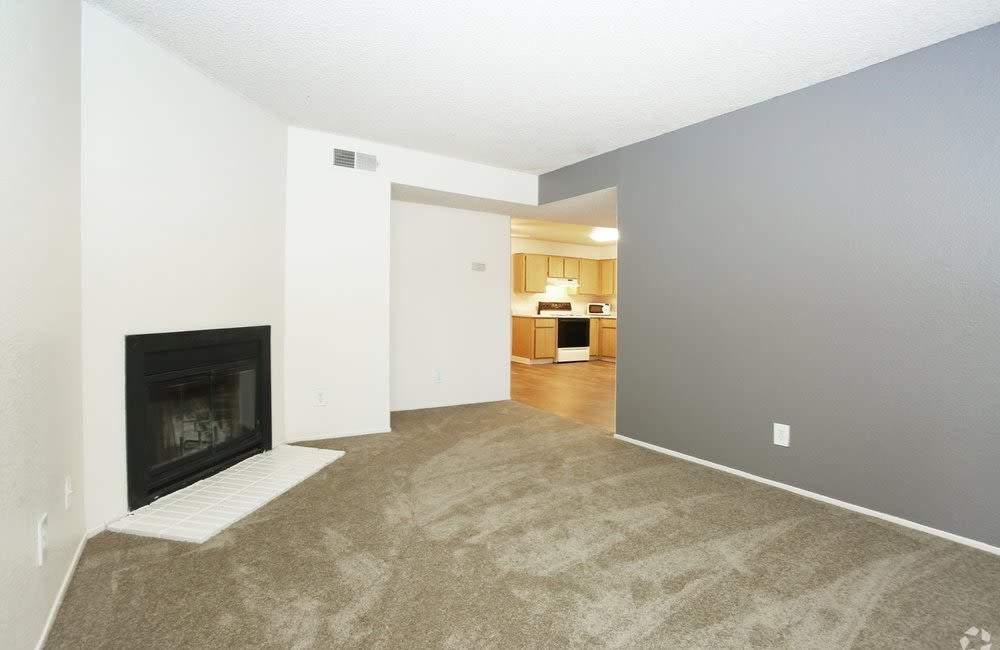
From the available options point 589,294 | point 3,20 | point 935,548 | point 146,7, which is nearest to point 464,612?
point 935,548

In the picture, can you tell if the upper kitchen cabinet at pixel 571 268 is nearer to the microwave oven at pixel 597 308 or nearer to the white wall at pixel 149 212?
the microwave oven at pixel 597 308

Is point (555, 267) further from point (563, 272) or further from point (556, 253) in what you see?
point (556, 253)

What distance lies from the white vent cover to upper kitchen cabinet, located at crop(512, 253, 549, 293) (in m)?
4.96

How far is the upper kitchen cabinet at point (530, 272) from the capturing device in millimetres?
8547

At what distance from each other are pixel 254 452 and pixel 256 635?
1970 mm

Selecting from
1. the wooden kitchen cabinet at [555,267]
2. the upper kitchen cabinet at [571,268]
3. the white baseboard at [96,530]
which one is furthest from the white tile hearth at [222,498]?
the upper kitchen cabinet at [571,268]

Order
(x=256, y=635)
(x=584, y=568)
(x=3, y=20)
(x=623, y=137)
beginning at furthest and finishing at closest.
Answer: (x=623, y=137)
(x=584, y=568)
(x=256, y=635)
(x=3, y=20)

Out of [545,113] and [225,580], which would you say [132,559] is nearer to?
[225,580]

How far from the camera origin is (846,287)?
253 centimetres

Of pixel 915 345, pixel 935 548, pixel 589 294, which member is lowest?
pixel 935 548

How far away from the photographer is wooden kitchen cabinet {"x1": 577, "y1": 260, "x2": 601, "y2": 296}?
30.7ft

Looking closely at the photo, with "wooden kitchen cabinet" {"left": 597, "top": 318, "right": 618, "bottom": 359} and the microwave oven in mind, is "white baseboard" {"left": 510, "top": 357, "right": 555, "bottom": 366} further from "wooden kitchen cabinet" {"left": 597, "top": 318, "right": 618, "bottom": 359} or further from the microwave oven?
the microwave oven

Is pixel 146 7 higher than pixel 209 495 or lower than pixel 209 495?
higher

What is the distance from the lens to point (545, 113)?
3178 millimetres
